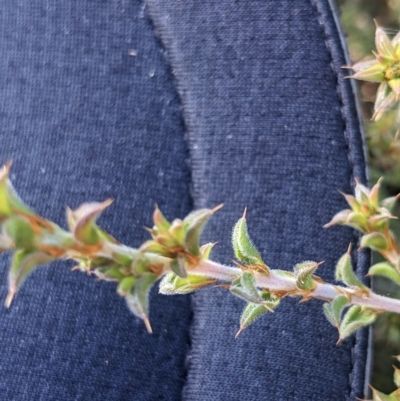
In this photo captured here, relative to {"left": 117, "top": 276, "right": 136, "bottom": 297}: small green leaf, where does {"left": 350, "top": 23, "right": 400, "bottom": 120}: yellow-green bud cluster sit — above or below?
below

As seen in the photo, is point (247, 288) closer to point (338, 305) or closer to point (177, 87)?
point (338, 305)

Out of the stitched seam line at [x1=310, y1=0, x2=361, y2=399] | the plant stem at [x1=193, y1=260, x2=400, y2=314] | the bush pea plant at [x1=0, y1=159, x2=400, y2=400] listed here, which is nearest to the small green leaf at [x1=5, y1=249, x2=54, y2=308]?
the bush pea plant at [x1=0, y1=159, x2=400, y2=400]

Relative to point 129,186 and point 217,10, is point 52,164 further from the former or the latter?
point 217,10

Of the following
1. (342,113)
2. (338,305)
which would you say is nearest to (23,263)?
(338,305)

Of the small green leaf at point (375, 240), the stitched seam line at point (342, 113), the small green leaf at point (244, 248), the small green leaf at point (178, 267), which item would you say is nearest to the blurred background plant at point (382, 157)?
the stitched seam line at point (342, 113)

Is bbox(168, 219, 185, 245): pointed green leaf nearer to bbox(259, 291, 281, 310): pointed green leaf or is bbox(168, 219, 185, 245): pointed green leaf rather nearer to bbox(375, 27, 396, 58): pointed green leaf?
bbox(259, 291, 281, 310): pointed green leaf

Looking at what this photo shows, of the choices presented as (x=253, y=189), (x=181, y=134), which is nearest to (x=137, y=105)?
(x=181, y=134)
